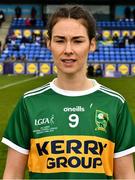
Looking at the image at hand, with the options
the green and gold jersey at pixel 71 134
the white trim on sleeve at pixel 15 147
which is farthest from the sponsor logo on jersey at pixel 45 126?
the white trim on sleeve at pixel 15 147

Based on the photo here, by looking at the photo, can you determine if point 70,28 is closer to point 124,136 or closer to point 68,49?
point 68,49

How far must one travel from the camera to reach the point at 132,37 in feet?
157

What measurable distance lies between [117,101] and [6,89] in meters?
21.9

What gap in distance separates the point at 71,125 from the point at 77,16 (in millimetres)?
627

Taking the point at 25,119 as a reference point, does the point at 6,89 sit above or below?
below

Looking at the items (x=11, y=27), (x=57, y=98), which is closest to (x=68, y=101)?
(x=57, y=98)

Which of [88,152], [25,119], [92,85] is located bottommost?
[88,152]

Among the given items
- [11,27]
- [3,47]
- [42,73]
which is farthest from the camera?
[11,27]

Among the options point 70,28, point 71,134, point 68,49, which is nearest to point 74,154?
point 71,134

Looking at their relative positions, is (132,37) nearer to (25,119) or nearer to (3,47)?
(3,47)

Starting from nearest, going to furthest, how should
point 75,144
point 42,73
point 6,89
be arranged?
point 75,144
point 6,89
point 42,73

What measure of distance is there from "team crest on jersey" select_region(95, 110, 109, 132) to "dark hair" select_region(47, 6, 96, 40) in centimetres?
45

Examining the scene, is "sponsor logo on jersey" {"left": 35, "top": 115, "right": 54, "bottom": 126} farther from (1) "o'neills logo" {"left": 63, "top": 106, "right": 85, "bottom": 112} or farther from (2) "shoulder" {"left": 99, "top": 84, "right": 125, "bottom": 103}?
(2) "shoulder" {"left": 99, "top": 84, "right": 125, "bottom": 103}

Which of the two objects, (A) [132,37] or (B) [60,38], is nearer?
(B) [60,38]
